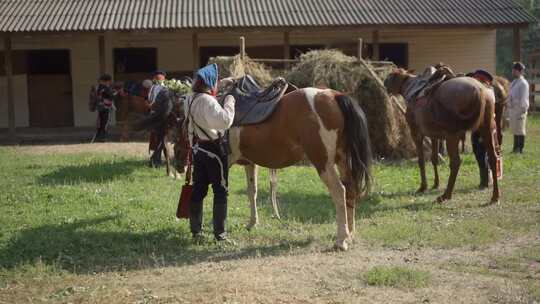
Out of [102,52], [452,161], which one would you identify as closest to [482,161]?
[452,161]

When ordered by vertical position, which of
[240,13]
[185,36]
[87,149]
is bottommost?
[87,149]

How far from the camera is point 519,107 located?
1449 cm

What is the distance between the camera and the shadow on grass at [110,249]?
6.55m

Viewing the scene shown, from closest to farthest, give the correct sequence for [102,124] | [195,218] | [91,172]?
[195,218] < [91,172] < [102,124]

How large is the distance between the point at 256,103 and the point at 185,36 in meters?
14.0

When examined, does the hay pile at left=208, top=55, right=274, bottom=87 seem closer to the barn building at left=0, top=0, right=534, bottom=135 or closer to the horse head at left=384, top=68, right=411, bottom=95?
the horse head at left=384, top=68, right=411, bottom=95

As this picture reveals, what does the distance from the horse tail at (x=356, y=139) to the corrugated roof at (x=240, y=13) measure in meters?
11.7

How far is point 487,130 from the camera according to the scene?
9.21 metres

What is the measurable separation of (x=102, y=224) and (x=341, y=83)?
6.16 metres

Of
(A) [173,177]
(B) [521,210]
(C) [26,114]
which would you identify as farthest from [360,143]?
(C) [26,114]

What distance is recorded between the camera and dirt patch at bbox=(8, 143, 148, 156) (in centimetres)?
1525

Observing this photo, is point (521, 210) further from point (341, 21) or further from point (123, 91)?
point (123, 91)

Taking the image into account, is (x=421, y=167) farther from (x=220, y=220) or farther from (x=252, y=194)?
(x=220, y=220)

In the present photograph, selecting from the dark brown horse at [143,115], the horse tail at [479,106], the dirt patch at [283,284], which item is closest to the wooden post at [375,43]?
the dark brown horse at [143,115]
